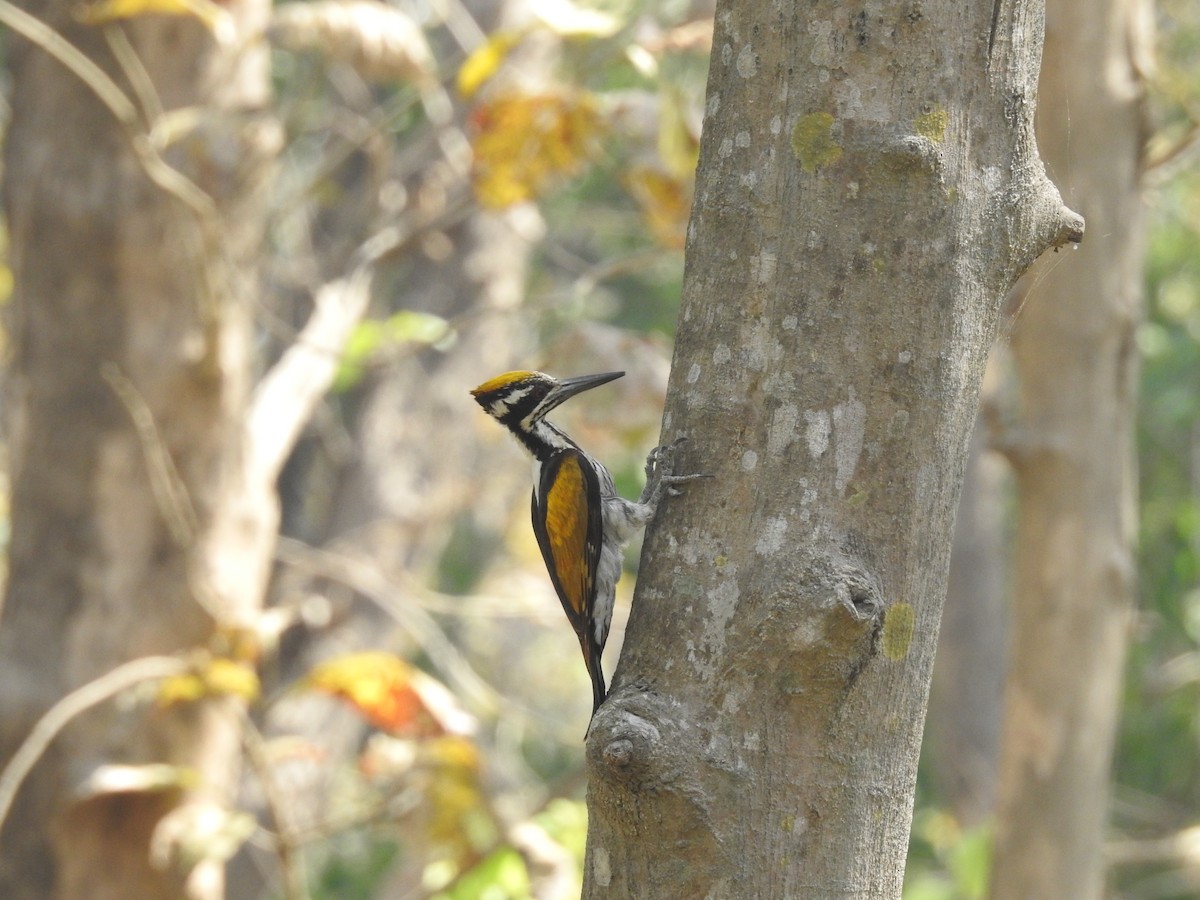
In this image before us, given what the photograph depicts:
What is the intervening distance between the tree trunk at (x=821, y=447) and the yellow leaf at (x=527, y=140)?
8.09 feet

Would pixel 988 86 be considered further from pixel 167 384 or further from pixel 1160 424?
pixel 1160 424

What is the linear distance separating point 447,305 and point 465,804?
13.2 ft

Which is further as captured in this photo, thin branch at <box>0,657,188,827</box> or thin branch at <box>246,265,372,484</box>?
thin branch at <box>246,265,372,484</box>

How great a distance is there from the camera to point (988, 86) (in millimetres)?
1768

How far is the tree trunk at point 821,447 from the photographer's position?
5.34 feet

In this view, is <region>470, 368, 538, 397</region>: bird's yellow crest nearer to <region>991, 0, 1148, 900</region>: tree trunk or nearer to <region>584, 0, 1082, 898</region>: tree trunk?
<region>991, 0, 1148, 900</region>: tree trunk

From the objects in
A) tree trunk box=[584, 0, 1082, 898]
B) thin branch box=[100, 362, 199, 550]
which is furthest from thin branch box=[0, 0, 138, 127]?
tree trunk box=[584, 0, 1082, 898]

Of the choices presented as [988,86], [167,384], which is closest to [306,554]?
[167,384]

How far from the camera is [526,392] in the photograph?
12.0ft

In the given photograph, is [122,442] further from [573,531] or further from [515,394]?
[573,531]

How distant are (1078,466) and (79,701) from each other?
3.05 metres

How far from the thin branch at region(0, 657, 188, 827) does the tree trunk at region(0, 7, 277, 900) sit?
0.51ft

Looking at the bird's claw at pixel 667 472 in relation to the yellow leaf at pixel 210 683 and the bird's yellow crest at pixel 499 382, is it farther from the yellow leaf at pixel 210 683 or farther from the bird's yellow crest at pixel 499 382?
the yellow leaf at pixel 210 683

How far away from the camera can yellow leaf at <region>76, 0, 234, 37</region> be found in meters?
3.58
